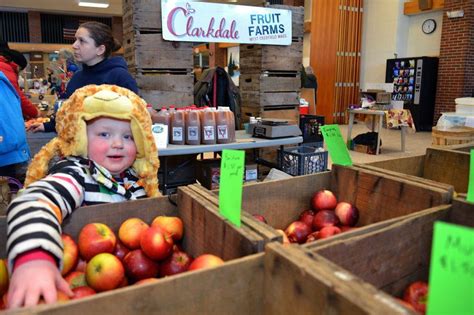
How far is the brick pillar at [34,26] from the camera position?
15906 millimetres

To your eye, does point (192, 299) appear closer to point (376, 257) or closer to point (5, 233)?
point (376, 257)

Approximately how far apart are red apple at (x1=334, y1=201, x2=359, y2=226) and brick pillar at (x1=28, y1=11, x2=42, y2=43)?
1766 cm

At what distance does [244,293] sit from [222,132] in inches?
102

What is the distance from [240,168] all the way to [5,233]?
63 cm

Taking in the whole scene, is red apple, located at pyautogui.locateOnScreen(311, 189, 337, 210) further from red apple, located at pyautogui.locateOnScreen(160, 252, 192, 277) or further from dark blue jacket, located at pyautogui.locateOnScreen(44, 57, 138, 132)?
dark blue jacket, located at pyautogui.locateOnScreen(44, 57, 138, 132)

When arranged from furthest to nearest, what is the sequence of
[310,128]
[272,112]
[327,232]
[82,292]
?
[310,128] < [272,112] < [327,232] < [82,292]

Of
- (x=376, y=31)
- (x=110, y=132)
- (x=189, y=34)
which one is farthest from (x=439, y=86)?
(x=110, y=132)

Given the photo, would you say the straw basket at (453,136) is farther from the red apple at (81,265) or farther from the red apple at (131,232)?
the red apple at (81,265)

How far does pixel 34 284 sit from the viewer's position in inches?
29.7

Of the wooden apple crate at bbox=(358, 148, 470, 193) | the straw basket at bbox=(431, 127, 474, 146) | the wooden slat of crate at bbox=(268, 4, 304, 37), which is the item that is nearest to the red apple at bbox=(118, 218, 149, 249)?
the wooden apple crate at bbox=(358, 148, 470, 193)

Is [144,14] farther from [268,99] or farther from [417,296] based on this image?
[417,296]

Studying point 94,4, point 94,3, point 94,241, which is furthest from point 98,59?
point 94,4

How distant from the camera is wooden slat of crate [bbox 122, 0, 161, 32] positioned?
3.56m

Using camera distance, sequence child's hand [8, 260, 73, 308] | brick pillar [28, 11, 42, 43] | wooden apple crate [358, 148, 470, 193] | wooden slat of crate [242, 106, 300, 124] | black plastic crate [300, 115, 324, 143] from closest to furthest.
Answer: child's hand [8, 260, 73, 308], wooden apple crate [358, 148, 470, 193], wooden slat of crate [242, 106, 300, 124], black plastic crate [300, 115, 324, 143], brick pillar [28, 11, 42, 43]
